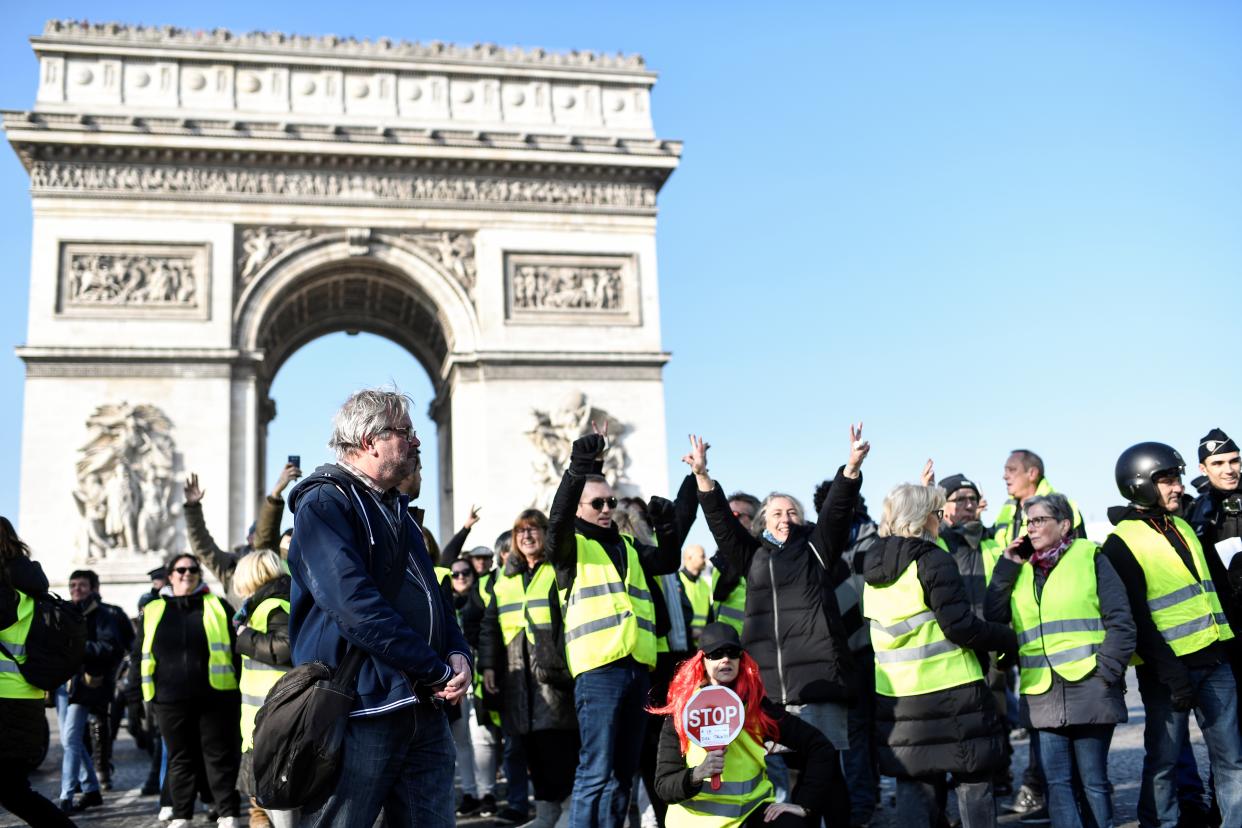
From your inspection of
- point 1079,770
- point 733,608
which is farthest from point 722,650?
point 733,608

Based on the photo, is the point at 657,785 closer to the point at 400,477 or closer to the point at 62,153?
the point at 400,477

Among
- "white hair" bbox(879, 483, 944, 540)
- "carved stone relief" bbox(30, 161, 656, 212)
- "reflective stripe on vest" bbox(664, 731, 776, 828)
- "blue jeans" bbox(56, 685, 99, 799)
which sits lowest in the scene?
"blue jeans" bbox(56, 685, 99, 799)

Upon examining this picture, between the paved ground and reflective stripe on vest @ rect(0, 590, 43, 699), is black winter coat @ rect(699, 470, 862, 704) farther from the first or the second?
reflective stripe on vest @ rect(0, 590, 43, 699)

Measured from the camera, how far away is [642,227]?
899 inches

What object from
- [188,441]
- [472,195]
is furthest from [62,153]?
[472,195]

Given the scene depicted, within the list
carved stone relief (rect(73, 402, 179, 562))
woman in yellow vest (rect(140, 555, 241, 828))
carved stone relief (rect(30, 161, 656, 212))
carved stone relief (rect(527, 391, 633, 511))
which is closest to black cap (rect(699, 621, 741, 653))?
woman in yellow vest (rect(140, 555, 241, 828))

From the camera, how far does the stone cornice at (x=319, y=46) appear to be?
2133 centimetres

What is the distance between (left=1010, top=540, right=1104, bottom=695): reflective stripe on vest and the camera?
5.48m

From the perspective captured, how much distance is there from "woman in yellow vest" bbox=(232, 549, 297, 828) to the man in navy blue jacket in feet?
8.45

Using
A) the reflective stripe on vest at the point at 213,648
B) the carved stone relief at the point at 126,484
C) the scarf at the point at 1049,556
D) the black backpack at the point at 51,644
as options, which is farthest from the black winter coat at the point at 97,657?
the carved stone relief at the point at 126,484

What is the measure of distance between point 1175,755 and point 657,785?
290cm

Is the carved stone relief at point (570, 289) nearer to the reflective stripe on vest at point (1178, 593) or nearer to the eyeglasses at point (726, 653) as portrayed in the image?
the reflective stripe on vest at point (1178, 593)

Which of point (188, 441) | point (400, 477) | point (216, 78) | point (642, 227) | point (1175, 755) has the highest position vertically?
point (216, 78)

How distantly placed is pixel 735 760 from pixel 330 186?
1886 cm
